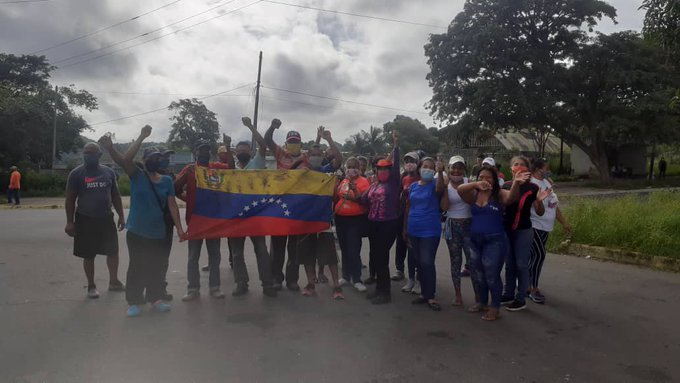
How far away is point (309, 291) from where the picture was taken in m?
5.73

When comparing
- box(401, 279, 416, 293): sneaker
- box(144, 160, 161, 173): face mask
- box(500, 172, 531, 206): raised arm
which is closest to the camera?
box(500, 172, 531, 206): raised arm

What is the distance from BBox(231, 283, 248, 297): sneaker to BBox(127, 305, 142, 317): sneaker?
1.08 meters

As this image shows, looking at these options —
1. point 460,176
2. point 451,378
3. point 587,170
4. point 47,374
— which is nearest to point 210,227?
point 47,374

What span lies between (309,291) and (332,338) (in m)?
1.44

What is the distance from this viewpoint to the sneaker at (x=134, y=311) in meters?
4.82

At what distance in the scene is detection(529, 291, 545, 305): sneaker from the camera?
549 cm

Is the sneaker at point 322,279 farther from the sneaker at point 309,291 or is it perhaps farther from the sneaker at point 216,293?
the sneaker at point 216,293

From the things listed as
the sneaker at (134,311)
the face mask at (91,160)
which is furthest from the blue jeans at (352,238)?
the face mask at (91,160)

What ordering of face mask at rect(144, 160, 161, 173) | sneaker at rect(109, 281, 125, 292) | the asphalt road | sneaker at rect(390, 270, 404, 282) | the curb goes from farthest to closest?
the curb → sneaker at rect(390, 270, 404, 282) → sneaker at rect(109, 281, 125, 292) → face mask at rect(144, 160, 161, 173) → the asphalt road

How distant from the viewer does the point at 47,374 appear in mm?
3537

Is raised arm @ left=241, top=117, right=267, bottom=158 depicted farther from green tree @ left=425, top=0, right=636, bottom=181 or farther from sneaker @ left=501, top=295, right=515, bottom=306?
green tree @ left=425, top=0, right=636, bottom=181

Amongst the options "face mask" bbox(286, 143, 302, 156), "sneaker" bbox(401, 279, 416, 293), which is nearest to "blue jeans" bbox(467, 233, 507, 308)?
"sneaker" bbox(401, 279, 416, 293)

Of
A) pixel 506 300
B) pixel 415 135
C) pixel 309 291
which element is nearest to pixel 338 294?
pixel 309 291

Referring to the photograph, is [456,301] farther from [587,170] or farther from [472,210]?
[587,170]
